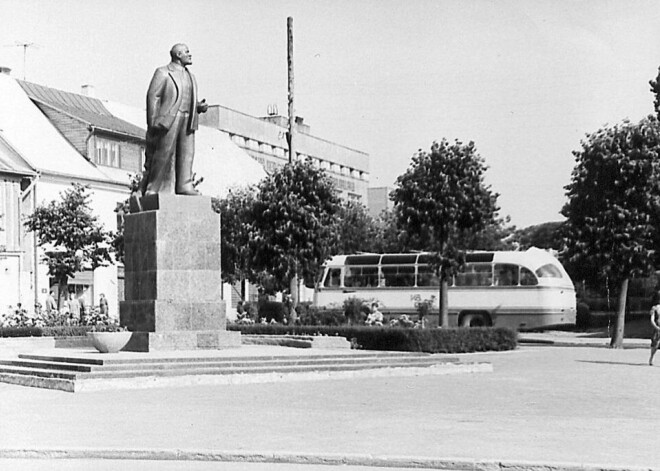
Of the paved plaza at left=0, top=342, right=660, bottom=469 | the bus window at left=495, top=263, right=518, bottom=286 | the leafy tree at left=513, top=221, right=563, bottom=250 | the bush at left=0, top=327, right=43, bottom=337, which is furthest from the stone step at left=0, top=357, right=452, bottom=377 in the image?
the leafy tree at left=513, top=221, right=563, bottom=250

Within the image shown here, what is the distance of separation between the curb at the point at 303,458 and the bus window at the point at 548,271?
98.9 ft

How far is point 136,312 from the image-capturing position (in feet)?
65.9

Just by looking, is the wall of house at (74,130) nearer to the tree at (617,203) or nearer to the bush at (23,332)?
the bush at (23,332)

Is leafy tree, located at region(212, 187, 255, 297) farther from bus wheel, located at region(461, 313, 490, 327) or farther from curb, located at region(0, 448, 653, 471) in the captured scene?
curb, located at region(0, 448, 653, 471)

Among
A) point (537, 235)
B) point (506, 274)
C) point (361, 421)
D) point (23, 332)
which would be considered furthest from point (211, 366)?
point (537, 235)

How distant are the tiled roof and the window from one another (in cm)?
78

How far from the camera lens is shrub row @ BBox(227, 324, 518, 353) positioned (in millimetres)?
27125

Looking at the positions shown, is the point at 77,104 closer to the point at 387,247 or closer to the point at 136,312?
the point at 387,247

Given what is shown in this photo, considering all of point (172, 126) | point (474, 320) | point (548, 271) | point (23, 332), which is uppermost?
point (172, 126)

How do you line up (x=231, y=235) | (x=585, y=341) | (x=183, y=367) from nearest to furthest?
(x=183, y=367), (x=585, y=341), (x=231, y=235)

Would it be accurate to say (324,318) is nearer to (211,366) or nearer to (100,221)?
(100,221)

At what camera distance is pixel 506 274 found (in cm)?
3891

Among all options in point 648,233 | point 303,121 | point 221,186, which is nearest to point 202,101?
point 648,233

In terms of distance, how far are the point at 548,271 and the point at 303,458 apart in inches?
1215
